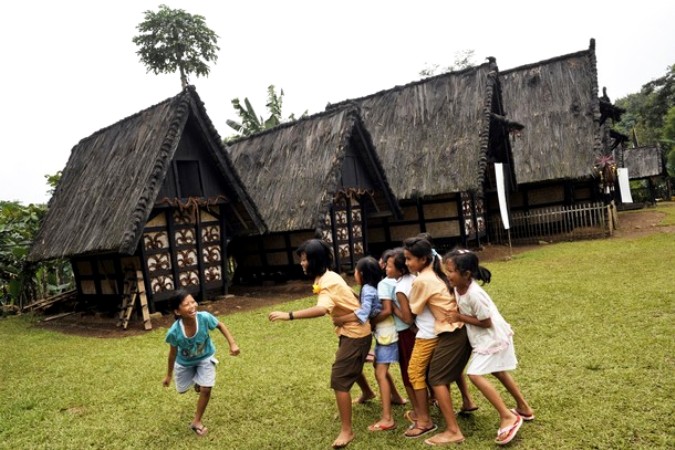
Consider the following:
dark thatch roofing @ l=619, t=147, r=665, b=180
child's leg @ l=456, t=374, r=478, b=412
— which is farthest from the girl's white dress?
dark thatch roofing @ l=619, t=147, r=665, b=180

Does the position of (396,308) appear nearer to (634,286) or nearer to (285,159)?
(634,286)

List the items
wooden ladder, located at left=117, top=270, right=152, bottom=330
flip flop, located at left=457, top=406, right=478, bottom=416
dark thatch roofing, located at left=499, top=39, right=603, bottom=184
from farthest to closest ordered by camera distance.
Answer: dark thatch roofing, located at left=499, top=39, right=603, bottom=184 → wooden ladder, located at left=117, top=270, right=152, bottom=330 → flip flop, located at left=457, top=406, right=478, bottom=416

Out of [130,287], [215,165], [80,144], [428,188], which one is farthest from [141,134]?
[428,188]

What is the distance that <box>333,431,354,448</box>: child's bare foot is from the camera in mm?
4129

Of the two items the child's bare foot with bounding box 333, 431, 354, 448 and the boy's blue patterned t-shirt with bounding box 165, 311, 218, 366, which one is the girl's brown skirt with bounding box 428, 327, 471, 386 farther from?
the boy's blue patterned t-shirt with bounding box 165, 311, 218, 366

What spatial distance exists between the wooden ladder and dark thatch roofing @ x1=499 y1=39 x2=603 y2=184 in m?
→ 13.9

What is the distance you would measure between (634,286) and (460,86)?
35.9 feet

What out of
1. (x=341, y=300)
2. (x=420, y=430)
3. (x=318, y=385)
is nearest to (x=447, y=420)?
(x=420, y=430)

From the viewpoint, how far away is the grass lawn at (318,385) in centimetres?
420

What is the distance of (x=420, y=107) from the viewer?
60.4ft

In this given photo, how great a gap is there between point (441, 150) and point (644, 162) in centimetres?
2432

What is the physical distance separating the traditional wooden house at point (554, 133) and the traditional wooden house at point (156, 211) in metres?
11.3

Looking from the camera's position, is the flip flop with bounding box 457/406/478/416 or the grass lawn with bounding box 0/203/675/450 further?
the flip flop with bounding box 457/406/478/416

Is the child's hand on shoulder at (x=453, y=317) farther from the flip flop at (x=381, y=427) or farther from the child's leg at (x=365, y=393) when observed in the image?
the child's leg at (x=365, y=393)
